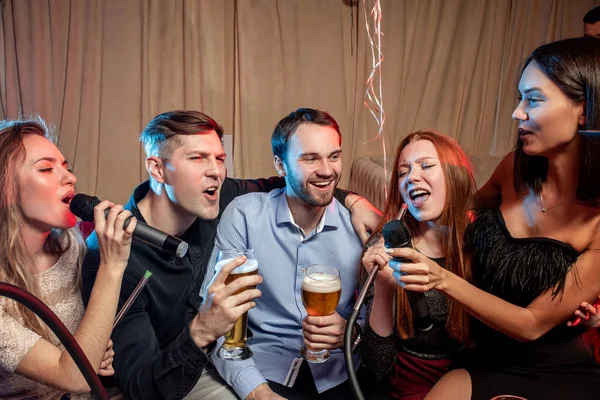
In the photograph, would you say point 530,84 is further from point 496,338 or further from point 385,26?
point 385,26

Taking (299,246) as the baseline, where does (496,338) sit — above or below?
below

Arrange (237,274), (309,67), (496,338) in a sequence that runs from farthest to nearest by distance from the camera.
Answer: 1. (309,67)
2. (496,338)
3. (237,274)

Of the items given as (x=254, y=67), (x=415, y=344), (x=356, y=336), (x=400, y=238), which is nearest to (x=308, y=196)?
(x=356, y=336)

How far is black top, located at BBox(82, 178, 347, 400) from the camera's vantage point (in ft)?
4.73

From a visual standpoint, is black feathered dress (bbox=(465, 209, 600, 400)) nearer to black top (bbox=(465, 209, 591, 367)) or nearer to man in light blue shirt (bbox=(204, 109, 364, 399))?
black top (bbox=(465, 209, 591, 367))

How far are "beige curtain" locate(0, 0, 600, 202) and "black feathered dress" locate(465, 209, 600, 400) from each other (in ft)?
10.3

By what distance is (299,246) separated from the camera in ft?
6.28

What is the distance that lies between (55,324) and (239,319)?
2.22ft

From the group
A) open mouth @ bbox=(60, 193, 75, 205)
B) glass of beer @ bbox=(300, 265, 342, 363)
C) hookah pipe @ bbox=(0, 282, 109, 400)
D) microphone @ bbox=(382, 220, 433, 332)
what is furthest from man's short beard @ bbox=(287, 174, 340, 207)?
hookah pipe @ bbox=(0, 282, 109, 400)

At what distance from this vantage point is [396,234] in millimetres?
1192

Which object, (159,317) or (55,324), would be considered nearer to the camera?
(55,324)

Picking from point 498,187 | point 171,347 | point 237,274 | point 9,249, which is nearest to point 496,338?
point 498,187

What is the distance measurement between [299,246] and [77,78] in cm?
304

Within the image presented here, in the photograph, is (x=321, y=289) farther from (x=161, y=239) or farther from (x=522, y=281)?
(x=522, y=281)
